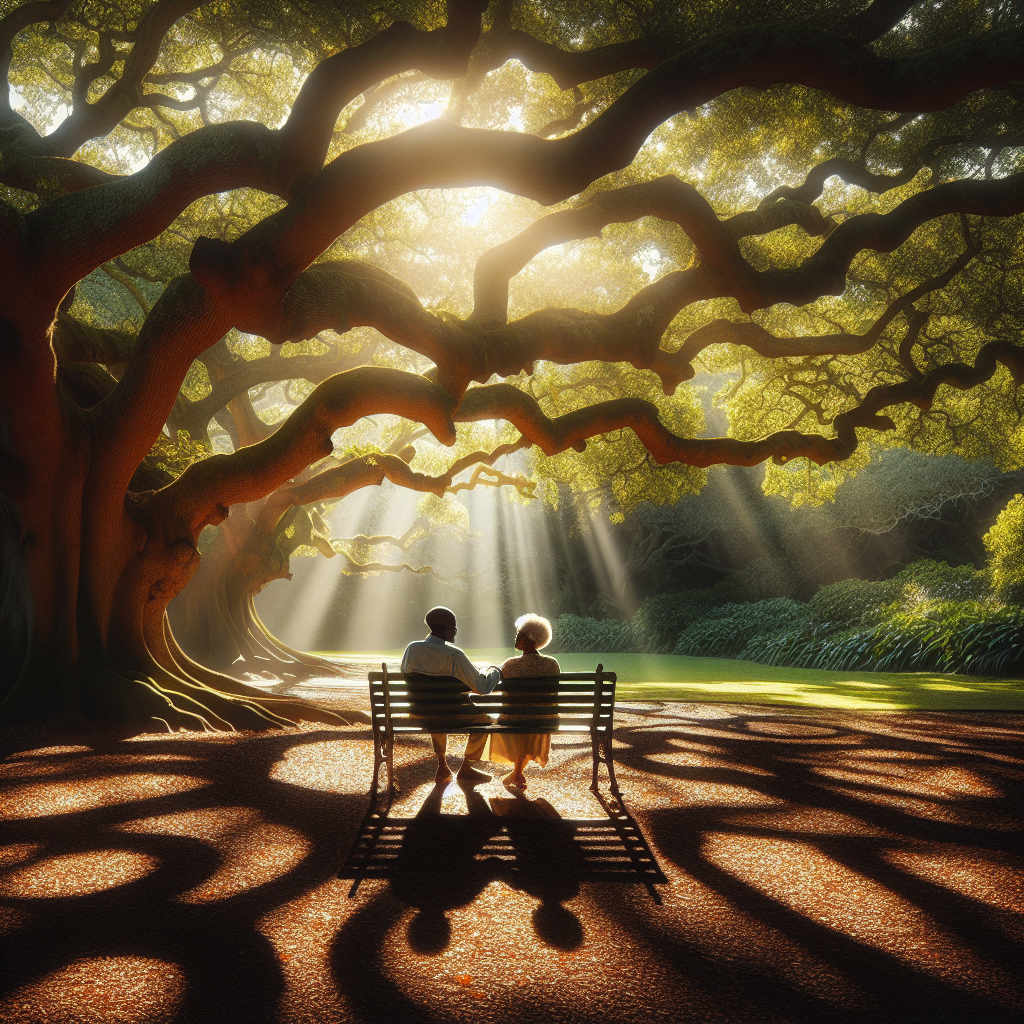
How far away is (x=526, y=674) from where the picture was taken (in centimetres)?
561

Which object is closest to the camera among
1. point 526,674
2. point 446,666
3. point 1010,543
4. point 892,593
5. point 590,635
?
point 446,666

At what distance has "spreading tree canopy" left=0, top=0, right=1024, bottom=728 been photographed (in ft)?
20.4

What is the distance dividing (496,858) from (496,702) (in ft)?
4.34

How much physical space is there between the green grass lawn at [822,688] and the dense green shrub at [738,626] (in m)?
4.03

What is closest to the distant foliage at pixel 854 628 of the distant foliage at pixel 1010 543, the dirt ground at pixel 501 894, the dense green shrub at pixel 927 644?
the dense green shrub at pixel 927 644

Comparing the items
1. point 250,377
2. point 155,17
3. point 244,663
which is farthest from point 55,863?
point 244,663

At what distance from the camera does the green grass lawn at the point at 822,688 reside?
12.5m

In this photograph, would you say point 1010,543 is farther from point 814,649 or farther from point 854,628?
point 814,649

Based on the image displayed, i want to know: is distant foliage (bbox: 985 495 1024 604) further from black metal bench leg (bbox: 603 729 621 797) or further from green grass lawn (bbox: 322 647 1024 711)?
black metal bench leg (bbox: 603 729 621 797)

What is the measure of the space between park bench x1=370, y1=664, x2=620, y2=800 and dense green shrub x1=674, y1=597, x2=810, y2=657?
69.9 ft

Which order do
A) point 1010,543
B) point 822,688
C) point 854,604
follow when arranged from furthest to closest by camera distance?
point 854,604 < point 1010,543 < point 822,688

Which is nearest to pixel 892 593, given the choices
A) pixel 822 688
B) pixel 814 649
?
pixel 814 649

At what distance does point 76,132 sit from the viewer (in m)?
9.95

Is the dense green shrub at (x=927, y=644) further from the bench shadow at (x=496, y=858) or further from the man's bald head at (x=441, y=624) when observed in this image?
the man's bald head at (x=441, y=624)
